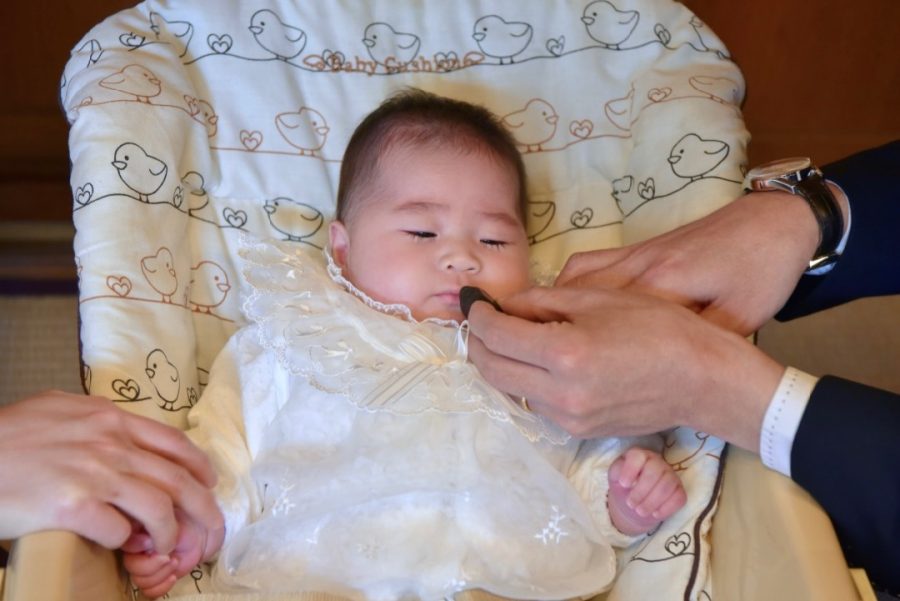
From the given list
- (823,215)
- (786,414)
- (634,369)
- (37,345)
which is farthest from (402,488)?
(37,345)

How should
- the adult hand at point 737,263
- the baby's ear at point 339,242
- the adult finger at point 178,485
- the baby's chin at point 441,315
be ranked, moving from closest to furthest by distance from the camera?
the adult finger at point 178,485 < the adult hand at point 737,263 < the baby's chin at point 441,315 < the baby's ear at point 339,242

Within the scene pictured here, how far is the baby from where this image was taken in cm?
100

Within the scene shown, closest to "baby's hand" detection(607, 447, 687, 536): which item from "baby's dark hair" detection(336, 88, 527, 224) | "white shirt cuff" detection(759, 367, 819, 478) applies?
"white shirt cuff" detection(759, 367, 819, 478)

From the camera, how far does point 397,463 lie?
3.35 ft

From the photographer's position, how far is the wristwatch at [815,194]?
103 cm

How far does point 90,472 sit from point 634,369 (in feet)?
1.63

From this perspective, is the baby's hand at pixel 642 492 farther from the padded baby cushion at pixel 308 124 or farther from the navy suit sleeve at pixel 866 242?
the navy suit sleeve at pixel 866 242

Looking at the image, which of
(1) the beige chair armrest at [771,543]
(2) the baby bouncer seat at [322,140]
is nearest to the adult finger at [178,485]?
(2) the baby bouncer seat at [322,140]

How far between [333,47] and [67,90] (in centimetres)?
38

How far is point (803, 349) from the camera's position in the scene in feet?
6.53

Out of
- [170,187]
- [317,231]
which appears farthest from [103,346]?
[317,231]

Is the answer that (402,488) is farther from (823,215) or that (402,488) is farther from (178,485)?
(823,215)

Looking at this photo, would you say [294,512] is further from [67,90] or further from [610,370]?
[67,90]

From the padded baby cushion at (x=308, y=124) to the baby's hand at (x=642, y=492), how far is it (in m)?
0.08
